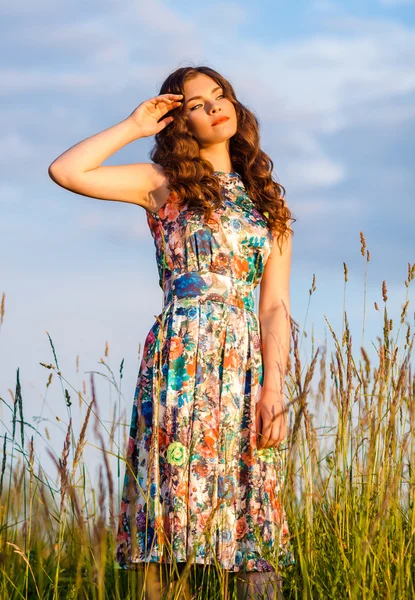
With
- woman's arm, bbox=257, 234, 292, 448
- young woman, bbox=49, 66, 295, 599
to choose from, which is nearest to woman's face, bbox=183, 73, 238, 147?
young woman, bbox=49, 66, 295, 599

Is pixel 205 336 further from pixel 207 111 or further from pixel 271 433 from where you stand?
pixel 207 111

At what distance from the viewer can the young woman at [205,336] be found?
2.37m

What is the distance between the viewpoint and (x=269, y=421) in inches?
96.6

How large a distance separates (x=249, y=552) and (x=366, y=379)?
0.69m

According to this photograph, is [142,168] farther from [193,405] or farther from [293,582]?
[293,582]

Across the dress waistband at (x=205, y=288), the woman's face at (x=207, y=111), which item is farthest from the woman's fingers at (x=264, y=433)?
the woman's face at (x=207, y=111)

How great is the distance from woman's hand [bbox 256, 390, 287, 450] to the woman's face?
99 centimetres

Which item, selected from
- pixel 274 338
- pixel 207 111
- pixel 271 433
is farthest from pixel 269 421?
pixel 207 111

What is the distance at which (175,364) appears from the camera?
248 centimetres

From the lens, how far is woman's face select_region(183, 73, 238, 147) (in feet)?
Answer: 9.23

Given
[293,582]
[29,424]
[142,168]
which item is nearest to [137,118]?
[142,168]

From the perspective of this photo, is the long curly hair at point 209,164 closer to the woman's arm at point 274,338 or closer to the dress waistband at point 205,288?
the woman's arm at point 274,338

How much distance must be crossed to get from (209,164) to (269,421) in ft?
3.29

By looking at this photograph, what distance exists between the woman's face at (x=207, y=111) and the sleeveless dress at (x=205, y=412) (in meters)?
0.30
